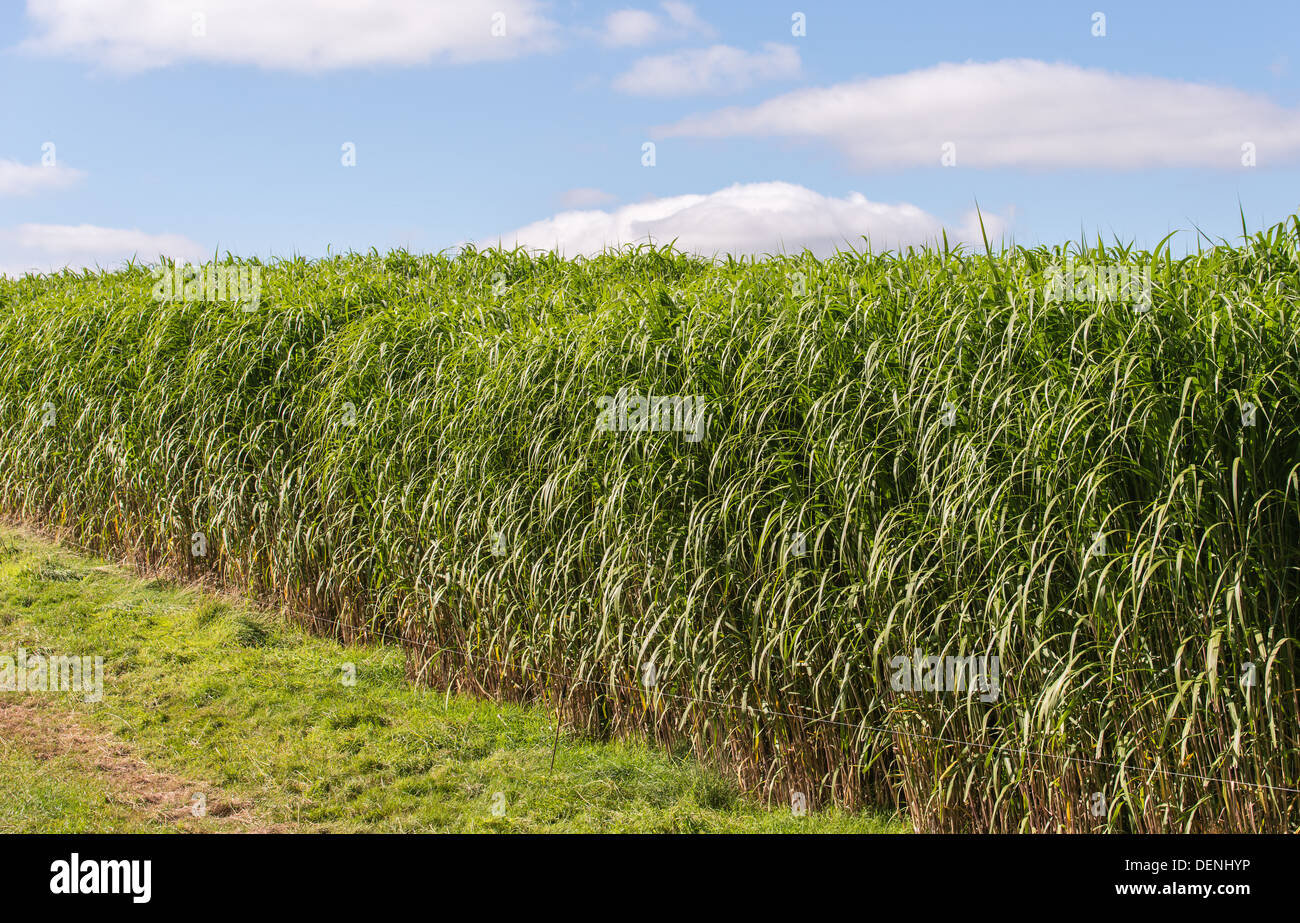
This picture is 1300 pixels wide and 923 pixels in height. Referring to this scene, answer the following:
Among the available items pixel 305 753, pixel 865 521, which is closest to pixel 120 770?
pixel 305 753

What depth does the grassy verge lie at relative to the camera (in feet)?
13.6

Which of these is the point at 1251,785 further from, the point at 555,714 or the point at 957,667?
the point at 555,714

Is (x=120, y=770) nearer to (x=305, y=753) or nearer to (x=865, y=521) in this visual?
(x=305, y=753)

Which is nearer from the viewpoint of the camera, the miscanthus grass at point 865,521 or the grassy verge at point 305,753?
the miscanthus grass at point 865,521

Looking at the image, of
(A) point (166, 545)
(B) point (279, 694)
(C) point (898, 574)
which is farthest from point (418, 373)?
(C) point (898, 574)

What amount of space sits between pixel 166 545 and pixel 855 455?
18.1ft

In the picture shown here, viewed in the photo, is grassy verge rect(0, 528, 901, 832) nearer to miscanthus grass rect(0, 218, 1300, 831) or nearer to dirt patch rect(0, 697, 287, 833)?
dirt patch rect(0, 697, 287, 833)

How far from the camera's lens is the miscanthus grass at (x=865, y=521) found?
10.3 ft

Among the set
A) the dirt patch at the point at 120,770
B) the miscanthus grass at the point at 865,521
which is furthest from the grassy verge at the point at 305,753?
the miscanthus grass at the point at 865,521

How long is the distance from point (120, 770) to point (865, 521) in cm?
365

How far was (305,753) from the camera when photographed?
480 cm

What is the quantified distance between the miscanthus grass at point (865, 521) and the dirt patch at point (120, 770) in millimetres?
1330

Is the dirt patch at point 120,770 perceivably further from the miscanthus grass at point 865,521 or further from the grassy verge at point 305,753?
the miscanthus grass at point 865,521
